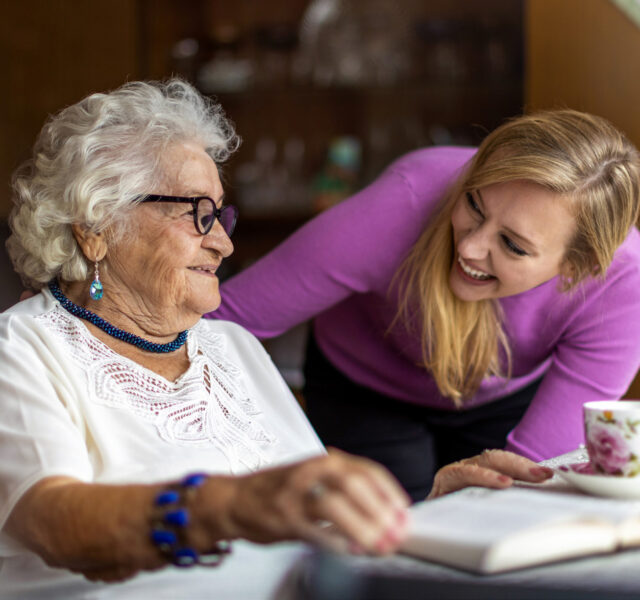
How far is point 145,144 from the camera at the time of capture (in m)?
1.38

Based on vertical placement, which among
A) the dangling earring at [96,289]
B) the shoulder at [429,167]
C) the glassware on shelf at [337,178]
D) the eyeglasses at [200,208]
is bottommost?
the glassware on shelf at [337,178]

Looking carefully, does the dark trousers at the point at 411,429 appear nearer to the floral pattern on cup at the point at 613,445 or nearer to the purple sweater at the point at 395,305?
the purple sweater at the point at 395,305

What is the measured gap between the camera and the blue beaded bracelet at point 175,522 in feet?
2.56

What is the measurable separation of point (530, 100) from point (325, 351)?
2.01 metres

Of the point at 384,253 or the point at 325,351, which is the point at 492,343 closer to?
the point at 384,253

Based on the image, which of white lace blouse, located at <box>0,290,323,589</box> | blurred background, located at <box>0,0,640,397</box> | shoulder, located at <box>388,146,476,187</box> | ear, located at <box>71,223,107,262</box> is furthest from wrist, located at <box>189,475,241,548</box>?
blurred background, located at <box>0,0,640,397</box>

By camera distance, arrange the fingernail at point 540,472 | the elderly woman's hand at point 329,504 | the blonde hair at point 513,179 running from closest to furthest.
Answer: the elderly woman's hand at point 329,504 < the fingernail at point 540,472 < the blonde hair at point 513,179

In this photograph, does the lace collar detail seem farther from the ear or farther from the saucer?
the saucer

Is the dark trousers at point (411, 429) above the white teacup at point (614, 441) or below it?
below

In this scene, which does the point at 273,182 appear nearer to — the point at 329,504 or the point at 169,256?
the point at 169,256

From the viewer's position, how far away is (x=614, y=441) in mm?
1034

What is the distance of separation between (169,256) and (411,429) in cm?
92

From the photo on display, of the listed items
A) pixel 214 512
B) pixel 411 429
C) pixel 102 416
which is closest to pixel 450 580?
pixel 214 512

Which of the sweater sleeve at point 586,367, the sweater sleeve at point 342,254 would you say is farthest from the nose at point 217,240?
the sweater sleeve at point 586,367
